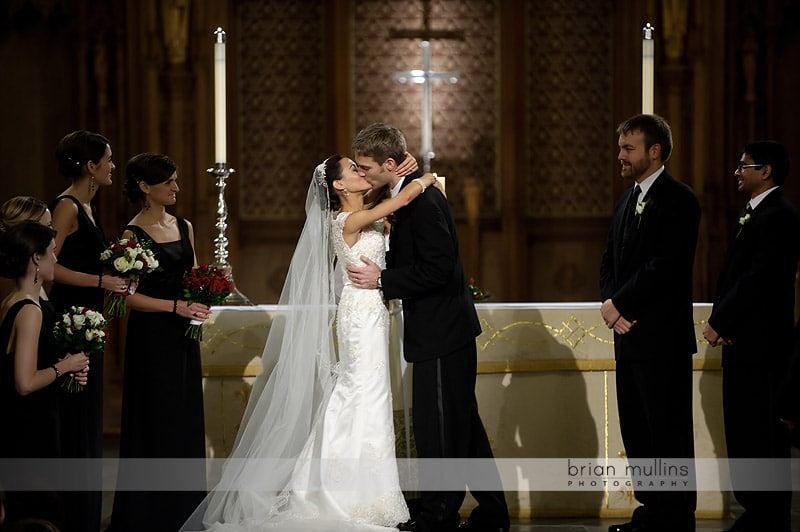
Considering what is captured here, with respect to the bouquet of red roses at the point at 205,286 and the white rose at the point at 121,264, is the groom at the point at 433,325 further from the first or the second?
the white rose at the point at 121,264

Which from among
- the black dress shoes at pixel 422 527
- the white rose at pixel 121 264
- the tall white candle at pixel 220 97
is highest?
the tall white candle at pixel 220 97

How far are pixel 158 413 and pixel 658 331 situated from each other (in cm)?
238

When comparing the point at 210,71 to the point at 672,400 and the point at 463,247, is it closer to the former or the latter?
the point at 463,247

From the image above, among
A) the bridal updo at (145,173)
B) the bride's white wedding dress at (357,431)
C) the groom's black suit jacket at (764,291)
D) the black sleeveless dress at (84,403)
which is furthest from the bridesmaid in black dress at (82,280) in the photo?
the groom's black suit jacket at (764,291)

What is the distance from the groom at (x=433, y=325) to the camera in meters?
4.61

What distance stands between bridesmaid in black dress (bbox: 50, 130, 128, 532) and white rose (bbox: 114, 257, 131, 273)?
11 cm

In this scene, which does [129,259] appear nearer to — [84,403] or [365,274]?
[84,403]

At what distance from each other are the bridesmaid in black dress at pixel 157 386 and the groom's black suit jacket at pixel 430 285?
99 cm

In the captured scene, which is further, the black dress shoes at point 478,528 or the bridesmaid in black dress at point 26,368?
the black dress shoes at point 478,528

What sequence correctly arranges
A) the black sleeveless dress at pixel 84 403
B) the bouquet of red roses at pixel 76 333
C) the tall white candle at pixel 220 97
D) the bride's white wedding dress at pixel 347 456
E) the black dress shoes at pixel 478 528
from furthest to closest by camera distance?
the tall white candle at pixel 220 97, the black dress shoes at pixel 478 528, the bride's white wedding dress at pixel 347 456, the black sleeveless dress at pixel 84 403, the bouquet of red roses at pixel 76 333

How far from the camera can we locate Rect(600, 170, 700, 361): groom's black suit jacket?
178 inches

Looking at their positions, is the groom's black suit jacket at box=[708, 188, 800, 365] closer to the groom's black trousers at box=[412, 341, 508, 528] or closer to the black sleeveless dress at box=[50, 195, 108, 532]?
the groom's black trousers at box=[412, 341, 508, 528]

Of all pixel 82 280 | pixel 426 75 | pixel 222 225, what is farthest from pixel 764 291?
pixel 426 75

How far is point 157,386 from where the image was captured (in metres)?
4.80
